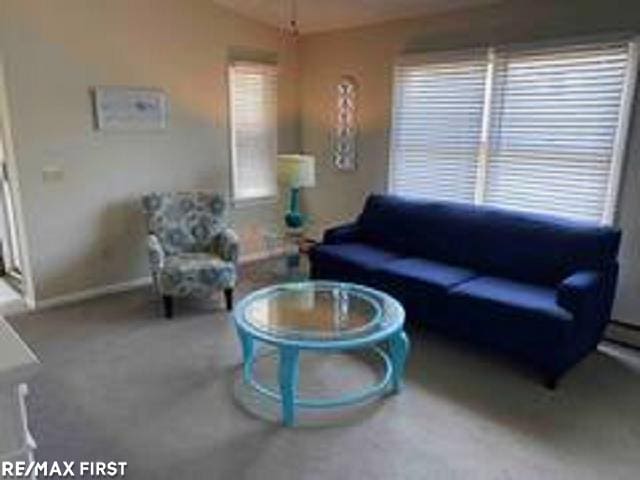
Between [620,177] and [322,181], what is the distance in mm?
2922

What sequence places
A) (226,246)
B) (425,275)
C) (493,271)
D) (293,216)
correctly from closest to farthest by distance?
(425,275) < (493,271) < (226,246) < (293,216)

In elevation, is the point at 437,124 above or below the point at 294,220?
above

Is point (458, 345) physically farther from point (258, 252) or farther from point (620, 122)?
point (258, 252)

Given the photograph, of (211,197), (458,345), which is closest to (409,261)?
(458,345)

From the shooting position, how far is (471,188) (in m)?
4.25

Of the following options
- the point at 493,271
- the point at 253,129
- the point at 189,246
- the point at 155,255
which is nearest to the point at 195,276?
the point at 155,255

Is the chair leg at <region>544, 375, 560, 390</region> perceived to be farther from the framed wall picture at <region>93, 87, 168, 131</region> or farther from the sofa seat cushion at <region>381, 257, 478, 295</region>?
the framed wall picture at <region>93, 87, 168, 131</region>

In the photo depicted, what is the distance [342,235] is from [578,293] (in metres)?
2.07

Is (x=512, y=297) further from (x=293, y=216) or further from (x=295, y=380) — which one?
(x=293, y=216)

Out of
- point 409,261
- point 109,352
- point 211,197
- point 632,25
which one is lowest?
point 109,352

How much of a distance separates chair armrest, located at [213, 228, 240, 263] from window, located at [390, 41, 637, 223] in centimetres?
165

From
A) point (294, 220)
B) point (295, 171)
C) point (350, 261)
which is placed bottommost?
point (350, 261)

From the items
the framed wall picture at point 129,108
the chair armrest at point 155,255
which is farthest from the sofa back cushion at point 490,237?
the framed wall picture at point 129,108

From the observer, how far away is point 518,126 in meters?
3.87
